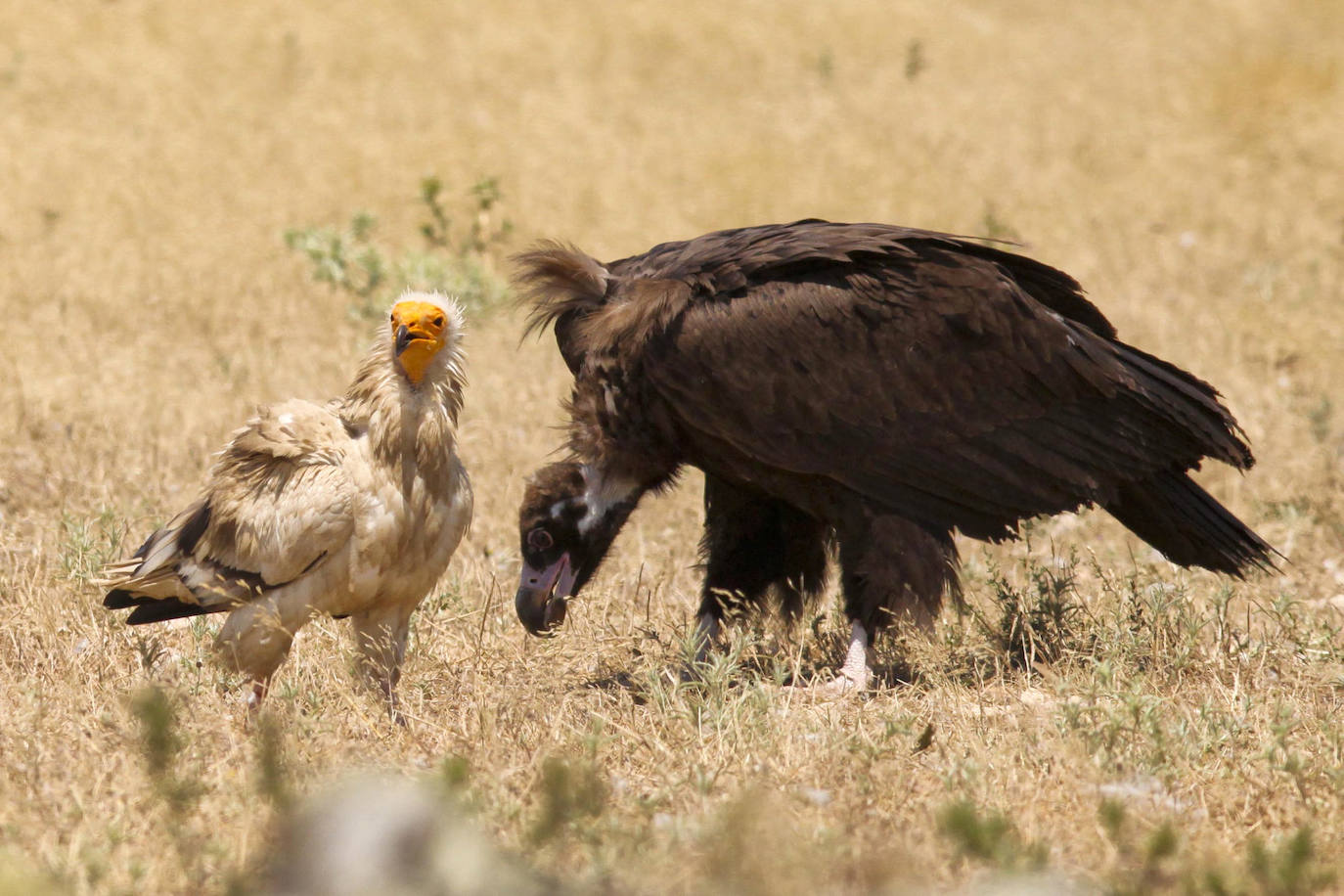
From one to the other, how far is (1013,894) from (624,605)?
3.36 meters

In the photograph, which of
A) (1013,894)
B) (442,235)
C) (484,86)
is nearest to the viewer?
(1013,894)

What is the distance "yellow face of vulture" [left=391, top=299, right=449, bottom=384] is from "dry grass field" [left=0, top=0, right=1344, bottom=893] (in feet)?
3.21

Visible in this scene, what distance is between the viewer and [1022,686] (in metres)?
4.76

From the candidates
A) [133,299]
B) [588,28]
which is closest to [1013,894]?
[133,299]

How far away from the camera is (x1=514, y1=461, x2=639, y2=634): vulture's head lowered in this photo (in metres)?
5.02

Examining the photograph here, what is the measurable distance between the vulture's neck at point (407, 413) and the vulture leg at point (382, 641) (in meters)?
0.47

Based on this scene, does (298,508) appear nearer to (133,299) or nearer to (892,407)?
(892,407)

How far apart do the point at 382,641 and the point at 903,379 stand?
1871mm

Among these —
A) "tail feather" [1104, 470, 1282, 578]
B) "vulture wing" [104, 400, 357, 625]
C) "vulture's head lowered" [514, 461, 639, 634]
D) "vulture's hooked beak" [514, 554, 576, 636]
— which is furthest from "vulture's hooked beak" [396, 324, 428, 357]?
"tail feather" [1104, 470, 1282, 578]

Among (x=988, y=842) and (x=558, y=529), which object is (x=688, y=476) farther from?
(x=988, y=842)

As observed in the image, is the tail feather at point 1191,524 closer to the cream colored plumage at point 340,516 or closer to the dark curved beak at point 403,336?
the cream colored plumage at point 340,516

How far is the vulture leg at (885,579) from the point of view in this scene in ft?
16.0

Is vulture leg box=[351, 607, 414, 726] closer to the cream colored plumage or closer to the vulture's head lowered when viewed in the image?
the cream colored plumage

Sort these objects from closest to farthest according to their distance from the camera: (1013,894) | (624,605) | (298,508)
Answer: (1013,894)
(298,508)
(624,605)
